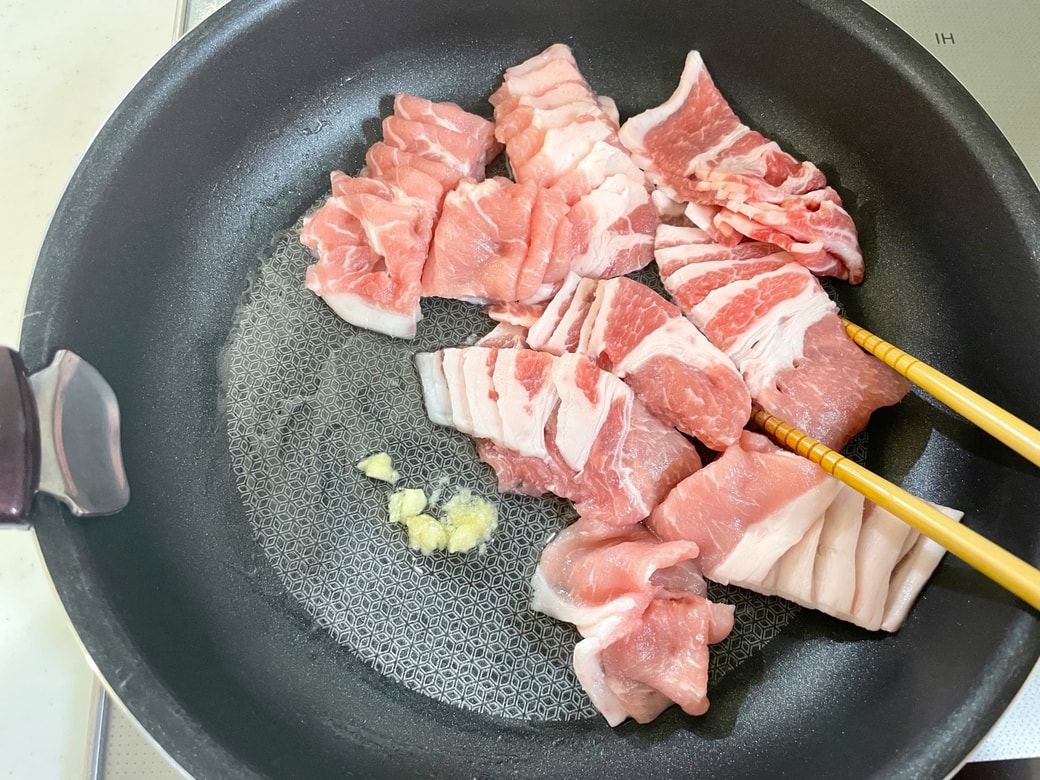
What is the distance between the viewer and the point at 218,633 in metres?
1.96

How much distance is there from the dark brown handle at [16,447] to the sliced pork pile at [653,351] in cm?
129

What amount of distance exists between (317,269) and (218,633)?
1.11m

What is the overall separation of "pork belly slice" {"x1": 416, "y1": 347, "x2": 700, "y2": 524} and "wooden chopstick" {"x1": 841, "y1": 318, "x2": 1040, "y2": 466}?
0.59m

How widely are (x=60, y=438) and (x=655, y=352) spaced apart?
1552 mm

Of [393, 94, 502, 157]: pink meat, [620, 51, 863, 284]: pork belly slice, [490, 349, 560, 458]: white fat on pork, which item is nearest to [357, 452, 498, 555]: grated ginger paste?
[490, 349, 560, 458]: white fat on pork

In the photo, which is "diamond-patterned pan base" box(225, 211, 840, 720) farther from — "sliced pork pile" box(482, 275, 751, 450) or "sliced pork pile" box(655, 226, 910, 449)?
"sliced pork pile" box(655, 226, 910, 449)

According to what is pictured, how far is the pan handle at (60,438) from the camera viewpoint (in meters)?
1.58

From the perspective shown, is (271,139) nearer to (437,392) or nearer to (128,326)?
(128,326)

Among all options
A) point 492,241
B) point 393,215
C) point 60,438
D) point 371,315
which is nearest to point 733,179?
point 492,241

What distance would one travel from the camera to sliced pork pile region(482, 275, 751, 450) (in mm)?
1996

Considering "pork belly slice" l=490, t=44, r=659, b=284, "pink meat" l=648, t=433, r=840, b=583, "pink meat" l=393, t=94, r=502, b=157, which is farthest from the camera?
"pink meat" l=393, t=94, r=502, b=157

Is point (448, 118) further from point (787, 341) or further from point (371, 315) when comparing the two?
point (787, 341)

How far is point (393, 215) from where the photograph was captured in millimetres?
2199

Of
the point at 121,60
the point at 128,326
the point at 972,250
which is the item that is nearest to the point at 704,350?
the point at 972,250
